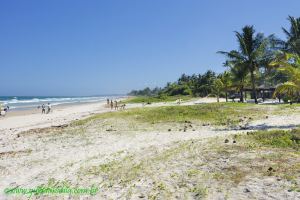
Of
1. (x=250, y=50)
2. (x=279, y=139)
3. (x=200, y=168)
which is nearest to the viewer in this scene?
(x=200, y=168)

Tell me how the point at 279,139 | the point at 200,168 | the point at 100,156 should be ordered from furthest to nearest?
the point at 100,156
the point at 279,139
the point at 200,168

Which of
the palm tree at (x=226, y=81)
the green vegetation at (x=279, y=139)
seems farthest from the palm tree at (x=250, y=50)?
the green vegetation at (x=279, y=139)

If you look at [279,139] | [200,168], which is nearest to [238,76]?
[279,139]

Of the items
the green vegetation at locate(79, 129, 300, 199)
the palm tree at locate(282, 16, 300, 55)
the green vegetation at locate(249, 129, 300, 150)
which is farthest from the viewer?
the palm tree at locate(282, 16, 300, 55)

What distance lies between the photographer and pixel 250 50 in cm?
3938

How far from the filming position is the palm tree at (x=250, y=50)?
1543 inches

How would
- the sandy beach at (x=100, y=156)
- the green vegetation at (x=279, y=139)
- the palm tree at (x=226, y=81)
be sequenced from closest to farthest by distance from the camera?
the sandy beach at (x=100, y=156) → the green vegetation at (x=279, y=139) → the palm tree at (x=226, y=81)

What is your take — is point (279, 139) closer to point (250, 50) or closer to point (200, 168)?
point (200, 168)

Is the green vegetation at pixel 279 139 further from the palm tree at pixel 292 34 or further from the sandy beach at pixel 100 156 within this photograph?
the palm tree at pixel 292 34

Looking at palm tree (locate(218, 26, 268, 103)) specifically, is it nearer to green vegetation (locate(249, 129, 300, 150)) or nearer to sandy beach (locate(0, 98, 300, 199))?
sandy beach (locate(0, 98, 300, 199))

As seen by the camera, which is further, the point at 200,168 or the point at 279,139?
the point at 279,139

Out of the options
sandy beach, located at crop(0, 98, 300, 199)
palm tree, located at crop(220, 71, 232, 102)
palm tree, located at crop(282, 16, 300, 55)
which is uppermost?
palm tree, located at crop(282, 16, 300, 55)

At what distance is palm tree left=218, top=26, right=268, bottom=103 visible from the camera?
1543 inches

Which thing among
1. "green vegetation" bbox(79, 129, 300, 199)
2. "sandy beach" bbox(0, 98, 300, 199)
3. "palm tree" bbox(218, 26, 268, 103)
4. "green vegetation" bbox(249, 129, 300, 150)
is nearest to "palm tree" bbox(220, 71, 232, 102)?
"palm tree" bbox(218, 26, 268, 103)
